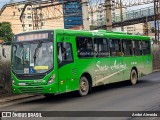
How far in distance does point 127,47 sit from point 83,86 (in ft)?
16.6

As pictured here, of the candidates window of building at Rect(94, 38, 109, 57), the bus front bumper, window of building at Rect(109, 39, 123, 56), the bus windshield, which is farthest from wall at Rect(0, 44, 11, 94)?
window of building at Rect(109, 39, 123, 56)

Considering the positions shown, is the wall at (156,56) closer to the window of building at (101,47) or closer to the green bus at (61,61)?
the green bus at (61,61)

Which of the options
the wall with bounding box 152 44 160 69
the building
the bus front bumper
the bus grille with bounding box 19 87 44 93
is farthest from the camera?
the building

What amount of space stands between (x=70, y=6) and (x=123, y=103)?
37.3 metres

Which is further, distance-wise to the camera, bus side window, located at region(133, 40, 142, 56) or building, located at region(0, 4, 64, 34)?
building, located at region(0, 4, 64, 34)

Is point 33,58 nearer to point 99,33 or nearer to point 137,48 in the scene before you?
point 99,33

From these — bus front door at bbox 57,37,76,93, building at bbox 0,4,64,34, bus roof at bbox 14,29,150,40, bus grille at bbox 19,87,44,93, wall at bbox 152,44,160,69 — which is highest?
building at bbox 0,4,64,34

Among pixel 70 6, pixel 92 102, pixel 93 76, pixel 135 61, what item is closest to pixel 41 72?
pixel 92 102

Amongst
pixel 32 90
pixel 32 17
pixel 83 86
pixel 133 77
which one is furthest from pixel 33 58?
pixel 32 17

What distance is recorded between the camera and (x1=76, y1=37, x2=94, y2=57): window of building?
15.3 metres

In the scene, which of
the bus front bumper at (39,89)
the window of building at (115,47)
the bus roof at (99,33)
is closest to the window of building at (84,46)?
the bus roof at (99,33)

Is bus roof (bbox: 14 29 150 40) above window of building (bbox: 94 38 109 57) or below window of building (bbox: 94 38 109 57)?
above

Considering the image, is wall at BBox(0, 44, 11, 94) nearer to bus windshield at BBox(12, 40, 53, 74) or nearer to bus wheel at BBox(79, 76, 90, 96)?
bus windshield at BBox(12, 40, 53, 74)

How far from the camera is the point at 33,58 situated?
13.9m
